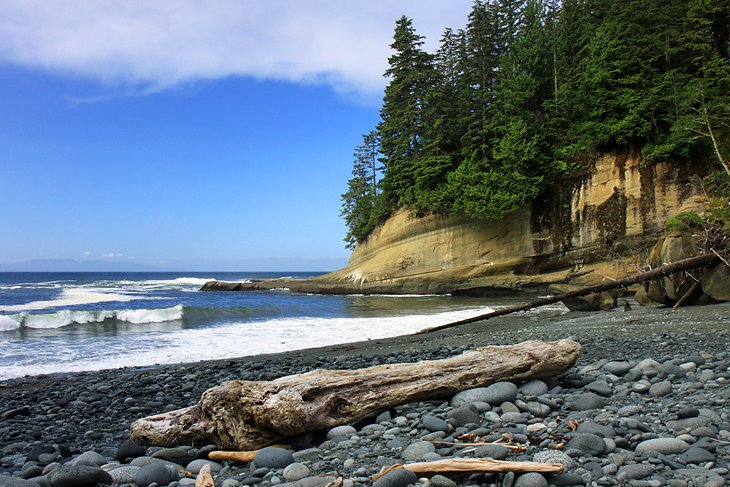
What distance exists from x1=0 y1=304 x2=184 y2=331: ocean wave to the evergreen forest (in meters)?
19.0

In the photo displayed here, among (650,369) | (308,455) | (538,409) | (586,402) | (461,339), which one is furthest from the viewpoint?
(461,339)

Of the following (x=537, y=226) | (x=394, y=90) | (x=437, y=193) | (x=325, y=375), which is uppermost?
(x=394, y=90)

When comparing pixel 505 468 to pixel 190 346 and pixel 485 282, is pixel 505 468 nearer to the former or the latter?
pixel 190 346

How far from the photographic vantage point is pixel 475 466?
275 cm

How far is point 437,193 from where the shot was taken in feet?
102

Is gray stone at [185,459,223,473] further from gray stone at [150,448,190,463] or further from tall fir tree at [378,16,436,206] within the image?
tall fir tree at [378,16,436,206]

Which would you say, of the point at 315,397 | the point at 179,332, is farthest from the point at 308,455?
the point at 179,332

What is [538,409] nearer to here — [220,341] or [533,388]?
[533,388]

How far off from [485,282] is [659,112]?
13.6 metres

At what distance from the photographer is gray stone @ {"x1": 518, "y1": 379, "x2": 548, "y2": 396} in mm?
4523

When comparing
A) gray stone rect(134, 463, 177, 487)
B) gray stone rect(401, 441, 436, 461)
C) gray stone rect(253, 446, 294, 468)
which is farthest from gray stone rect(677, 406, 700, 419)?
gray stone rect(134, 463, 177, 487)

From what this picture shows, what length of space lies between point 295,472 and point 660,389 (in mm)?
3436

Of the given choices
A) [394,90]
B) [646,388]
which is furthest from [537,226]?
[646,388]

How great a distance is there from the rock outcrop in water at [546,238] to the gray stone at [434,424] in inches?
867
